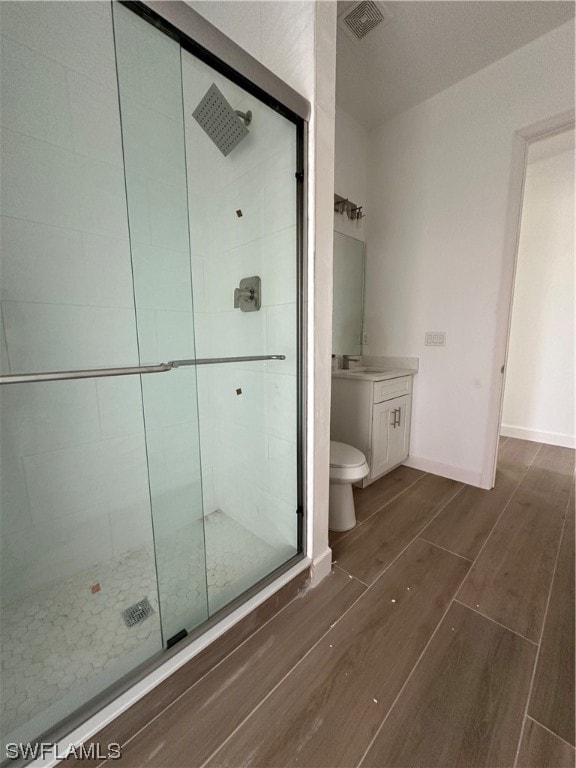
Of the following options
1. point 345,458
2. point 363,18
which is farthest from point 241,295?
point 363,18

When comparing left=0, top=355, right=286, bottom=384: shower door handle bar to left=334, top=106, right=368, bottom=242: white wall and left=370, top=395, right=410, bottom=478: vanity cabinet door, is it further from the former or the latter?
left=334, top=106, right=368, bottom=242: white wall

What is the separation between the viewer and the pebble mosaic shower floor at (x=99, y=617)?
89 centimetres

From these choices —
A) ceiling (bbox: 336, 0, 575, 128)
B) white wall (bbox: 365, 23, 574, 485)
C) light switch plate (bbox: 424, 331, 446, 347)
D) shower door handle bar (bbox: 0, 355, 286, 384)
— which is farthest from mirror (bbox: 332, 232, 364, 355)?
shower door handle bar (bbox: 0, 355, 286, 384)

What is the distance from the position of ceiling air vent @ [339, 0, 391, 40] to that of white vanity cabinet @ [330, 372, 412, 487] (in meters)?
1.87

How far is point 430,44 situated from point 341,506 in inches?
104

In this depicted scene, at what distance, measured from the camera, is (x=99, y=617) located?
1.14 m

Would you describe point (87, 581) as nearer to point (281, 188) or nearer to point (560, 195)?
point (281, 188)

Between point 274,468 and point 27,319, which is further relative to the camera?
point 274,468

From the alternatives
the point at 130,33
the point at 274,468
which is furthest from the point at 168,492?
the point at 130,33

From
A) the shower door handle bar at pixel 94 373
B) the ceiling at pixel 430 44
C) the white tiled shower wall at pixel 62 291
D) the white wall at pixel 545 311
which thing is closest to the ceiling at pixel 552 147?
the white wall at pixel 545 311

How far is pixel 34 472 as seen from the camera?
125 cm

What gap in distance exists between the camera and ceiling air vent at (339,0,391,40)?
57.6 inches

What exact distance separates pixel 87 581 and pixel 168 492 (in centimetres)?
70

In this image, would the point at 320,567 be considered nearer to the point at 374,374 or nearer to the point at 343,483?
the point at 343,483
